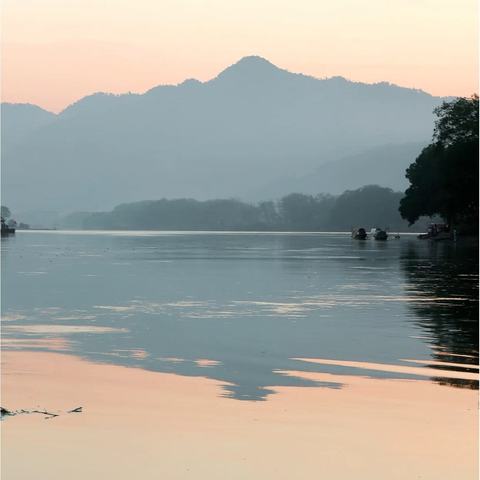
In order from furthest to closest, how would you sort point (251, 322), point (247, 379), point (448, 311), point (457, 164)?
1. point (457, 164)
2. point (448, 311)
3. point (251, 322)
4. point (247, 379)

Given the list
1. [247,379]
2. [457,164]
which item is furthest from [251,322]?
[457,164]

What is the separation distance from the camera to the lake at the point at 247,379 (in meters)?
17.9

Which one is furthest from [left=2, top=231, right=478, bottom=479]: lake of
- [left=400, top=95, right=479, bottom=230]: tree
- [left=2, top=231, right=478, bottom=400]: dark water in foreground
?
[left=400, top=95, right=479, bottom=230]: tree

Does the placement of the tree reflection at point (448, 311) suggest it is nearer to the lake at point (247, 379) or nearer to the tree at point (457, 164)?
the lake at point (247, 379)

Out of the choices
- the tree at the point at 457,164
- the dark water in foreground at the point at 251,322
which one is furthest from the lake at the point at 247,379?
the tree at the point at 457,164

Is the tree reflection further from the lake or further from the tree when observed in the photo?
the tree

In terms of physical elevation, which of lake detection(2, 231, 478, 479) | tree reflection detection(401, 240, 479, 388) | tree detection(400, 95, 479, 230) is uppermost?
tree detection(400, 95, 479, 230)

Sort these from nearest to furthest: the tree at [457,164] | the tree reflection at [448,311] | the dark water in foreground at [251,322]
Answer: the dark water in foreground at [251,322] → the tree reflection at [448,311] → the tree at [457,164]

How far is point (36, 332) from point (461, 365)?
47.2ft

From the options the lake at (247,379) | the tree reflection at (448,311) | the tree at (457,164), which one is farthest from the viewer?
the tree at (457,164)

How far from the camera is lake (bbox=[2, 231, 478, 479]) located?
17938 mm

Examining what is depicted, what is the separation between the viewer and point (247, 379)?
26188mm

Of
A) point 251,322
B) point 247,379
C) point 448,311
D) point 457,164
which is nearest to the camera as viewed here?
point 247,379

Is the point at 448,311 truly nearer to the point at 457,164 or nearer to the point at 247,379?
the point at 247,379
